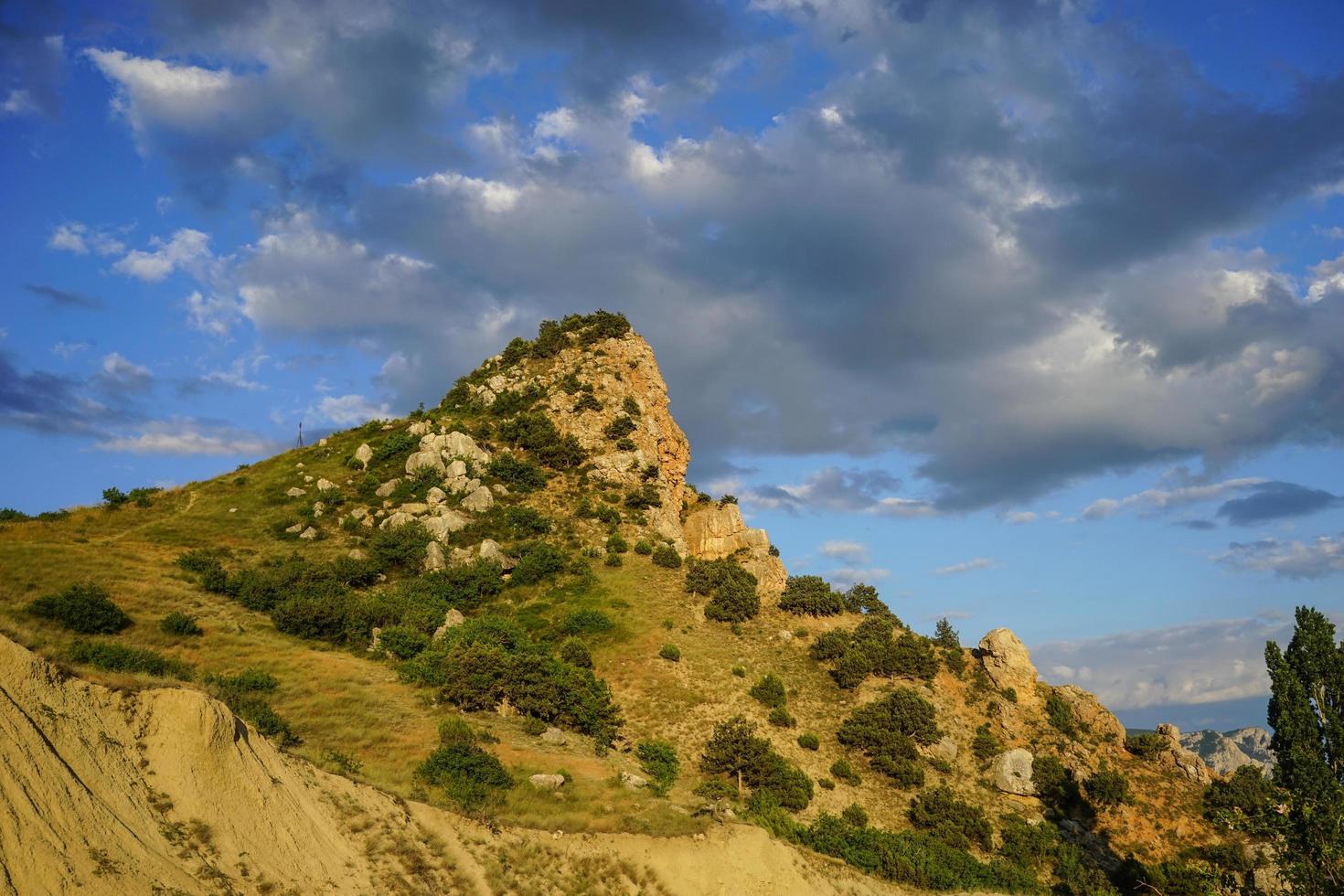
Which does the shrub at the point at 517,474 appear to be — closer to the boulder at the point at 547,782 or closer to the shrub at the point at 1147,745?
the boulder at the point at 547,782

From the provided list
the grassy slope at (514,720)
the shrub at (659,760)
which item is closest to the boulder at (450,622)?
the grassy slope at (514,720)

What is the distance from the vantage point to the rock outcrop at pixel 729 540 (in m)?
72.6

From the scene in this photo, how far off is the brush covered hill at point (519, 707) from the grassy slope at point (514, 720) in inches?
9.9

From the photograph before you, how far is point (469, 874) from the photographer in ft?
86.2

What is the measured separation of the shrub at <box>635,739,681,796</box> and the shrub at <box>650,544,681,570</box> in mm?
23410

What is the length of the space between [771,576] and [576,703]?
93.1 ft

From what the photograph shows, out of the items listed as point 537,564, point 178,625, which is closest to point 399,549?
point 537,564

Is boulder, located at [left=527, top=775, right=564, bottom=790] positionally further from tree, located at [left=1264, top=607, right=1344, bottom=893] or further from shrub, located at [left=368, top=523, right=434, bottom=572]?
shrub, located at [left=368, top=523, right=434, bottom=572]

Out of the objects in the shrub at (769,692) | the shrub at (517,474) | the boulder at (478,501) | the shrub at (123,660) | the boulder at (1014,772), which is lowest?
the boulder at (1014,772)

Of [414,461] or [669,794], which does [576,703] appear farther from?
[414,461]

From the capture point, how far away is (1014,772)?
159 feet

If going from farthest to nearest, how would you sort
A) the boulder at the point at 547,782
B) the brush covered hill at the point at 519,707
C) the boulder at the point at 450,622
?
1. the boulder at the point at 450,622
2. the boulder at the point at 547,782
3. the brush covered hill at the point at 519,707

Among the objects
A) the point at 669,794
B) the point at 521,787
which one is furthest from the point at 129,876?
the point at 669,794

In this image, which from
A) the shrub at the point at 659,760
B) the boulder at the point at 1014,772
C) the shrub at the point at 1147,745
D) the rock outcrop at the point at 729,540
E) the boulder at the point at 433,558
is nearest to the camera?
the shrub at the point at 659,760
